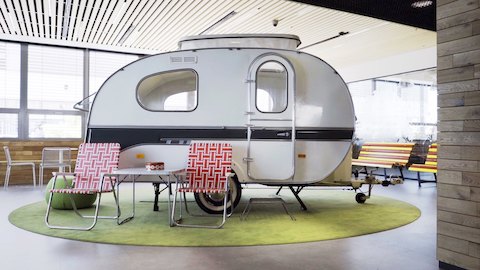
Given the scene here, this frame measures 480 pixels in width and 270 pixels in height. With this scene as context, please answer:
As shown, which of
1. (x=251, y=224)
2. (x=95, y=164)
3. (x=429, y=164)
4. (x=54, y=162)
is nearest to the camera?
(x=251, y=224)

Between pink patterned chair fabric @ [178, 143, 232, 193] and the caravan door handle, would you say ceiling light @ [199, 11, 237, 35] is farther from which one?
pink patterned chair fabric @ [178, 143, 232, 193]

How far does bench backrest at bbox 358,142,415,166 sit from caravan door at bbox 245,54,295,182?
367 cm

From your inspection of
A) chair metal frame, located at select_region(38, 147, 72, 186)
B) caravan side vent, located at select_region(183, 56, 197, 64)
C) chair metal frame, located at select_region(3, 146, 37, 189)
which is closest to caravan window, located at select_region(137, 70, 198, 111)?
caravan side vent, located at select_region(183, 56, 197, 64)

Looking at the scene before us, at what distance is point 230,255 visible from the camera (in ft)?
11.5

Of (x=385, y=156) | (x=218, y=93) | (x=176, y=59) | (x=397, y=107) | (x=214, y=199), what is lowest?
(x=214, y=199)

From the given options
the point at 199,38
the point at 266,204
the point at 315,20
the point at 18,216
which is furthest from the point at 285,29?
the point at 18,216

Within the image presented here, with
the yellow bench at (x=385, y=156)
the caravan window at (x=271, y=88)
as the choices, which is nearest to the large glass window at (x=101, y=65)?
the caravan window at (x=271, y=88)

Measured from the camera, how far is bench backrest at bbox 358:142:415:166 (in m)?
8.27

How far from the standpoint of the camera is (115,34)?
28.1ft

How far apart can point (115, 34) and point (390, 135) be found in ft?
23.5

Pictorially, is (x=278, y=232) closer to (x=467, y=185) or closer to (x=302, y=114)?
(x=302, y=114)

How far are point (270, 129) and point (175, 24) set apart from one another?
383cm

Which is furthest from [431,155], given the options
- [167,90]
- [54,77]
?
[54,77]

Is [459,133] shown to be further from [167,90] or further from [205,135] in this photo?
[167,90]
